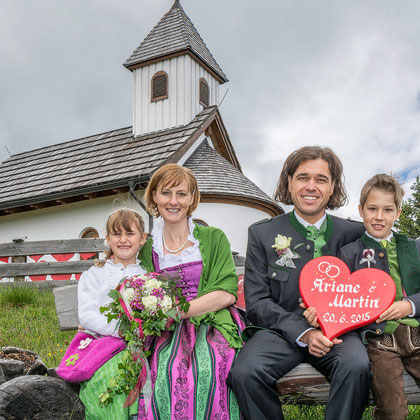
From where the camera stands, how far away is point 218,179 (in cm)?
1413

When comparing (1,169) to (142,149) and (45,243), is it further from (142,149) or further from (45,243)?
(45,243)

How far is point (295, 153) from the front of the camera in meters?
3.41

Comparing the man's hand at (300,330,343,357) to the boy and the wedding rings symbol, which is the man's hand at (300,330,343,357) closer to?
the boy

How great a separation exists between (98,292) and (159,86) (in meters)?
14.0

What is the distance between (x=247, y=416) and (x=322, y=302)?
756 millimetres

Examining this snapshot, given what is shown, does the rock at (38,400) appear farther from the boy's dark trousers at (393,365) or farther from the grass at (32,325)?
the boy's dark trousers at (393,365)

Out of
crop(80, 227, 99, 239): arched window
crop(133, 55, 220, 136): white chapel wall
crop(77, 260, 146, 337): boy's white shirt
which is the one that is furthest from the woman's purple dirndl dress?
crop(133, 55, 220, 136): white chapel wall

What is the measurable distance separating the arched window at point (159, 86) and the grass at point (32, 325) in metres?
9.73

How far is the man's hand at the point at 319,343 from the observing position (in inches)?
109

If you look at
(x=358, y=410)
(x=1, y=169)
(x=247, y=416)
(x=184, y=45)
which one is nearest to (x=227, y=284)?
(x=247, y=416)

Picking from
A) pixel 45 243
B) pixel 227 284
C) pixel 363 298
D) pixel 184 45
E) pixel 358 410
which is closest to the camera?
pixel 358 410

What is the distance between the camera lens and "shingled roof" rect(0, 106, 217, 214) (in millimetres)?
13398

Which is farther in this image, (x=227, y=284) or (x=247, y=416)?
(x=227, y=284)

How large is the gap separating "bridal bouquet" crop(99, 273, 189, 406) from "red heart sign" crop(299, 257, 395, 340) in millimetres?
749
